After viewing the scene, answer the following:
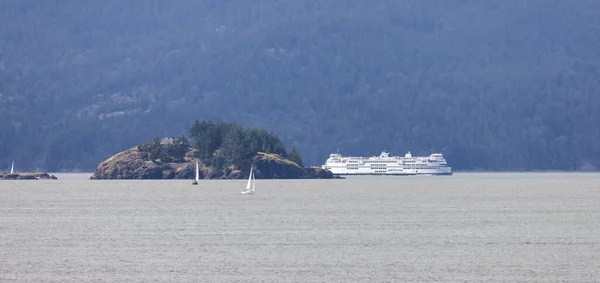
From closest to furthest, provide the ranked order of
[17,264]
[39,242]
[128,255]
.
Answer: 1. [17,264]
2. [128,255]
3. [39,242]

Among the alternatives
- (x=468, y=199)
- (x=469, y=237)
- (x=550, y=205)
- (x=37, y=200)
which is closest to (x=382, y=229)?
(x=469, y=237)

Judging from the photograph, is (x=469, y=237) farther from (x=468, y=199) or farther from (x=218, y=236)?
(x=468, y=199)

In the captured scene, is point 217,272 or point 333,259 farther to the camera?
point 333,259

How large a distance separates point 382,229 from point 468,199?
58.0 meters

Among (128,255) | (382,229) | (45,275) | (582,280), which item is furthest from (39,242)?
(582,280)

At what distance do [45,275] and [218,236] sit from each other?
2400cm

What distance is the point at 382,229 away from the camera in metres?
91.8

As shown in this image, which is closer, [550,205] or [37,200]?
[550,205]

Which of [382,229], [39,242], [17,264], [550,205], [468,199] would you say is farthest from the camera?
[468,199]

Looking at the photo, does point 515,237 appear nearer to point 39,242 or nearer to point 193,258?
point 193,258

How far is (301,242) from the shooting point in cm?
7969

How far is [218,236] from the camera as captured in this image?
84.8m

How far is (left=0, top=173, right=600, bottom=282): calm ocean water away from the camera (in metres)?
62.5

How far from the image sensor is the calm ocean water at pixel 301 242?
205 ft
